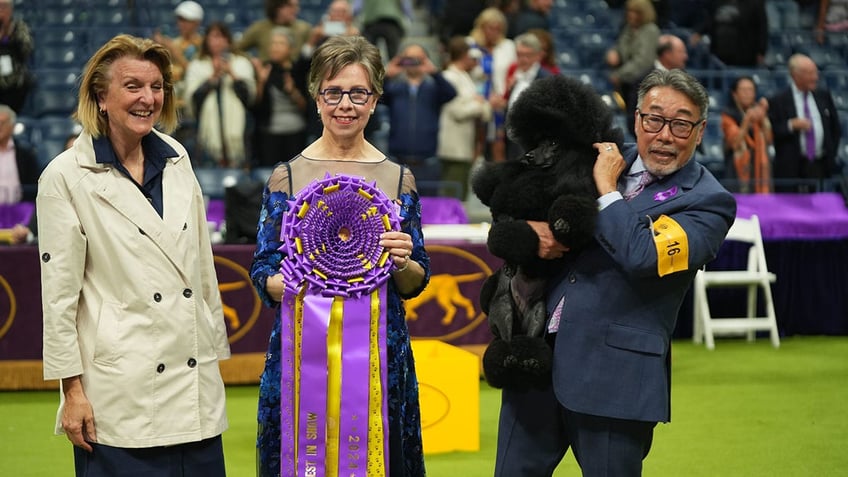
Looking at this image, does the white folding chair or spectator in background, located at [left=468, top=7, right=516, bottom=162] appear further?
spectator in background, located at [left=468, top=7, right=516, bottom=162]

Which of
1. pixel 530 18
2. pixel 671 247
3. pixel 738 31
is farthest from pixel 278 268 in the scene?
pixel 738 31

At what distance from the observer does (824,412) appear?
6.71 m

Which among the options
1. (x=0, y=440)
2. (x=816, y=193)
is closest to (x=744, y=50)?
(x=816, y=193)

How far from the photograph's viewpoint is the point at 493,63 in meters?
10.5

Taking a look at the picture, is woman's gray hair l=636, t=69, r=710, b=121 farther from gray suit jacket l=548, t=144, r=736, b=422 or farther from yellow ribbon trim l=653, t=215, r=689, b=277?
yellow ribbon trim l=653, t=215, r=689, b=277

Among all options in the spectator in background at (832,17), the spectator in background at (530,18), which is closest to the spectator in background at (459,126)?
the spectator in background at (530,18)

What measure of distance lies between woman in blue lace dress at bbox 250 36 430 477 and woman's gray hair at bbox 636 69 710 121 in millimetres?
767

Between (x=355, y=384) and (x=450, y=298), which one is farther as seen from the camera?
(x=450, y=298)

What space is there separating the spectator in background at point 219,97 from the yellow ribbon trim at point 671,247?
6.65m

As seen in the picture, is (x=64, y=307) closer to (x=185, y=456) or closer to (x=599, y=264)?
(x=185, y=456)

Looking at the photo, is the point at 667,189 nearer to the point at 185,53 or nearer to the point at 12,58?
the point at 185,53

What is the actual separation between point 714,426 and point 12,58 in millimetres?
6723

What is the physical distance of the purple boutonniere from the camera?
10.6 ft

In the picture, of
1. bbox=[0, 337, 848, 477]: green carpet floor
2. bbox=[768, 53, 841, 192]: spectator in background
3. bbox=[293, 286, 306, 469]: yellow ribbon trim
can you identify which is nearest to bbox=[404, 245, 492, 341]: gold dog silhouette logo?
bbox=[0, 337, 848, 477]: green carpet floor
